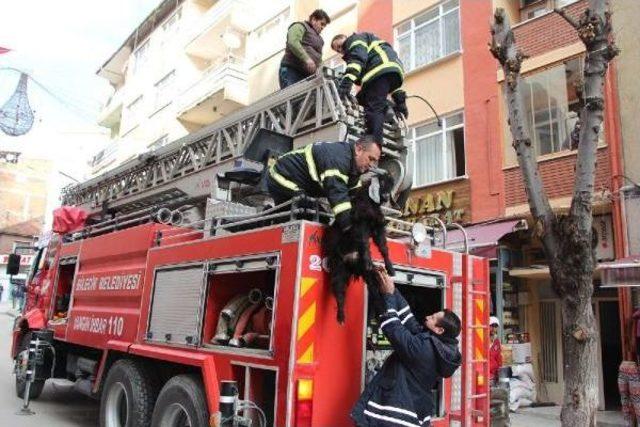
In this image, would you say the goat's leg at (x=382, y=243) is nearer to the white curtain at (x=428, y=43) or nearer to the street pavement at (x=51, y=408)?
the street pavement at (x=51, y=408)

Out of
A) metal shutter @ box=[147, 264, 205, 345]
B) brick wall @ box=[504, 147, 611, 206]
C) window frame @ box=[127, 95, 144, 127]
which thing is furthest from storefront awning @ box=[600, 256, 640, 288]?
window frame @ box=[127, 95, 144, 127]

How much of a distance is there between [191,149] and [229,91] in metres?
11.5

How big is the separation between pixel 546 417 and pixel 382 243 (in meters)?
7.56

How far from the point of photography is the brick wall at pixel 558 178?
10305 mm

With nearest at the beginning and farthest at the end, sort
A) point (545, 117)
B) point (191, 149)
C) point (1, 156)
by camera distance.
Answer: point (191, 149)
point (545, 117)
point (1, 156)

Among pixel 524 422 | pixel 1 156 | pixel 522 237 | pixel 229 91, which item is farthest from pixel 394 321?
pixel 1 156

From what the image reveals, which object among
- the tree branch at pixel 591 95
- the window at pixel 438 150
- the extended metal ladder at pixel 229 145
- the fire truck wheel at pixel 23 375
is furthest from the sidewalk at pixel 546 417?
the fire truck wheel at pixel 23 375

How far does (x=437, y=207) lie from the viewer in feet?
42.1

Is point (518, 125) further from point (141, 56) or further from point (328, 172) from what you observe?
point (141, 56)

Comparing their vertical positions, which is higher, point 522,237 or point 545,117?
point 545,117

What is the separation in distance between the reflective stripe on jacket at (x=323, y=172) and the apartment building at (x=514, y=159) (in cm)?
703

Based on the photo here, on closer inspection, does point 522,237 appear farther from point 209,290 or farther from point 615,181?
point 209,290

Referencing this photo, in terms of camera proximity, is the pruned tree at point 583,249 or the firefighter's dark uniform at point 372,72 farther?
the pruned tree at point 583,249

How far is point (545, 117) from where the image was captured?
1158 cm
